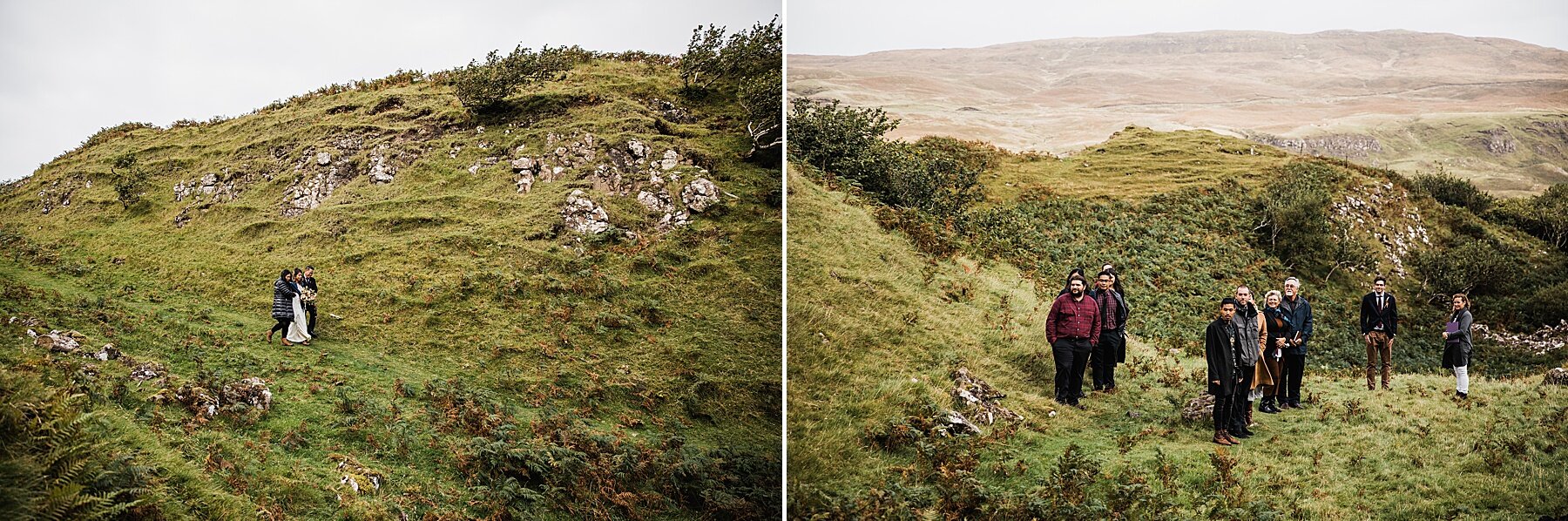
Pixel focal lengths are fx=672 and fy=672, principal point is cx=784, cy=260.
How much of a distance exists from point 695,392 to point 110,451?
3893 mm

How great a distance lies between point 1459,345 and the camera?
421 cm

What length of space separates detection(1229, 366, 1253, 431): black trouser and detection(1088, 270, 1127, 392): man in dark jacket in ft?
2.78

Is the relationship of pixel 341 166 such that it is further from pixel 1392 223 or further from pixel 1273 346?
pixel 1392 223

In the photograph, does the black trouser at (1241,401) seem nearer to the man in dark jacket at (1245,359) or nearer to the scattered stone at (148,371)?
the man in dark jacket at (1245,359)

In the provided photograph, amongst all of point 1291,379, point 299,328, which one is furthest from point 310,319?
point 1291,379

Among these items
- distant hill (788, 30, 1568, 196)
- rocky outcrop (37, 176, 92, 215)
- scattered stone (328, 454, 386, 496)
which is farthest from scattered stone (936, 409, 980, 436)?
rocky outcrop (37, 176, 92, 215)

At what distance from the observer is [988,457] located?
4012mm

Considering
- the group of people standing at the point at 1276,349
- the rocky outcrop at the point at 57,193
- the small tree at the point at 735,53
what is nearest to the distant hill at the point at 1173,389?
the group of people standing at the point at 1276,349

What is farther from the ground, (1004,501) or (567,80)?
(567,80)

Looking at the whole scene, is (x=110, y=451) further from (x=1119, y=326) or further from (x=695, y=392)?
(x=1119, y=326)

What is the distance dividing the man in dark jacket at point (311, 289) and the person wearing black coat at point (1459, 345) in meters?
7.54

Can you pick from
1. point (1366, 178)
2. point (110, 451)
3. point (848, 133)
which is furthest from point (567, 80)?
point (1366, 178)

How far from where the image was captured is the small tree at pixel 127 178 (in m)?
4.50

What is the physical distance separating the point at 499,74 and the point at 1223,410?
874 centimetres
